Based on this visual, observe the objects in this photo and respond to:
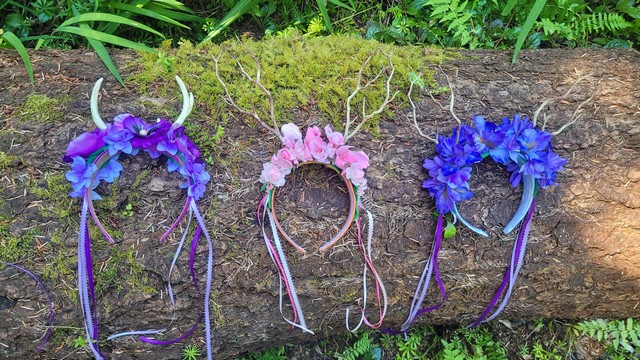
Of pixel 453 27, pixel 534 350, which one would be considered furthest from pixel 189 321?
pixel 453 27

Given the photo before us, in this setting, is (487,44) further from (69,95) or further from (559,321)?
(69,95)

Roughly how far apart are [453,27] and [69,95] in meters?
2.26

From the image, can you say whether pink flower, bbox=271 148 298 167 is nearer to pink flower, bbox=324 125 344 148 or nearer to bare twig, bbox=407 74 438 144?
pink flower, bbox=324 125 344 148

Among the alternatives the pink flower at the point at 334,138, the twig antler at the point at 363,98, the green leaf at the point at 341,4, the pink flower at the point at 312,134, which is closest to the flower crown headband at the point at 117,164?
the pink flower at the point at 312,134

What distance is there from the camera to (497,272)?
7.76 feet

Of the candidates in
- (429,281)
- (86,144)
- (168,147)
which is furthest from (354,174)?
(86,144)

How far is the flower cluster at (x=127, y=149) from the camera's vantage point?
2.05 m

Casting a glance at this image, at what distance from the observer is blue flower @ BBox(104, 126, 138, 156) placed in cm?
206

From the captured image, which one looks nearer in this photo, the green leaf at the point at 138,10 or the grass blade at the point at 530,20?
the grass blade at the point at 530,20

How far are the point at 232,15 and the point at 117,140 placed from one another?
4.30 feet

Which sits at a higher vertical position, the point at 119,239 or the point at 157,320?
the point at 119,239

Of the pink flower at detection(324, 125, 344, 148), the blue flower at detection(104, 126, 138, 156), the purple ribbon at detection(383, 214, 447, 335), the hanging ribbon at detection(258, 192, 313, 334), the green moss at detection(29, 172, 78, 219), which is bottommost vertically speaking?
the purple ribbon at detection(383, 214, 447, 335)

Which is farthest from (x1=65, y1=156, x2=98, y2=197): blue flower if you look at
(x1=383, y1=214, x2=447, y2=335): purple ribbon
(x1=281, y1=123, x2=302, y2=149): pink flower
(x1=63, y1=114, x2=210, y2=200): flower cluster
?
(x1=383, y1=214, x2=447, y2=335): purple ribbon

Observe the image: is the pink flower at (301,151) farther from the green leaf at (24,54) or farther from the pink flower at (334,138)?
the green leaf at (24,54)
